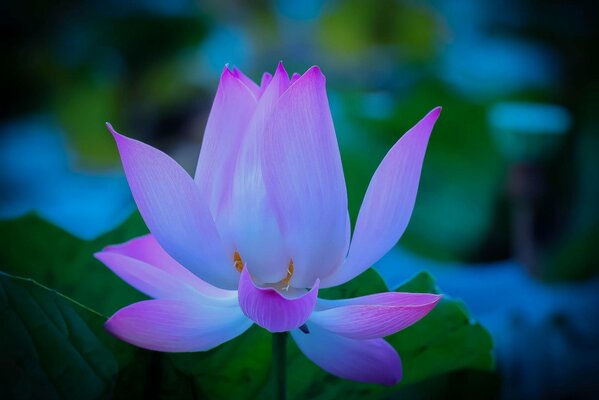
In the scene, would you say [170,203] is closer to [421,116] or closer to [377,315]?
[377,315]

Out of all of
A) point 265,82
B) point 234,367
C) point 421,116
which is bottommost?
point 234,367

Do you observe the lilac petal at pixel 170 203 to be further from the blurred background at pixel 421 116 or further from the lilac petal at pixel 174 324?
the blurred background at pixel 421 116

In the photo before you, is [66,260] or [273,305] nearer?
[273,305]

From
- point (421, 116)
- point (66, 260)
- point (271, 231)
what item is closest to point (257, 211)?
point (271, 231)

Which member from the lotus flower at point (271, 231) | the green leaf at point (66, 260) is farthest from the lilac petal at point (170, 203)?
the green leaf at point (66, 260)

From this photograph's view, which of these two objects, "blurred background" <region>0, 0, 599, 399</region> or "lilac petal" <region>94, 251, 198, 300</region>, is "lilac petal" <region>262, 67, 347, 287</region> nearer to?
"lilac petal" <region>94, 251, 198, 300</region>

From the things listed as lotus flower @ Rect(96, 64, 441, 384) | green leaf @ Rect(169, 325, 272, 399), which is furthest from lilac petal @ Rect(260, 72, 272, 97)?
green leaf @ Rect(169, 325, 272, 399)

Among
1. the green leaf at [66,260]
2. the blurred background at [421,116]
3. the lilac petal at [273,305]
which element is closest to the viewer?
the lilac petal at [273,305]
